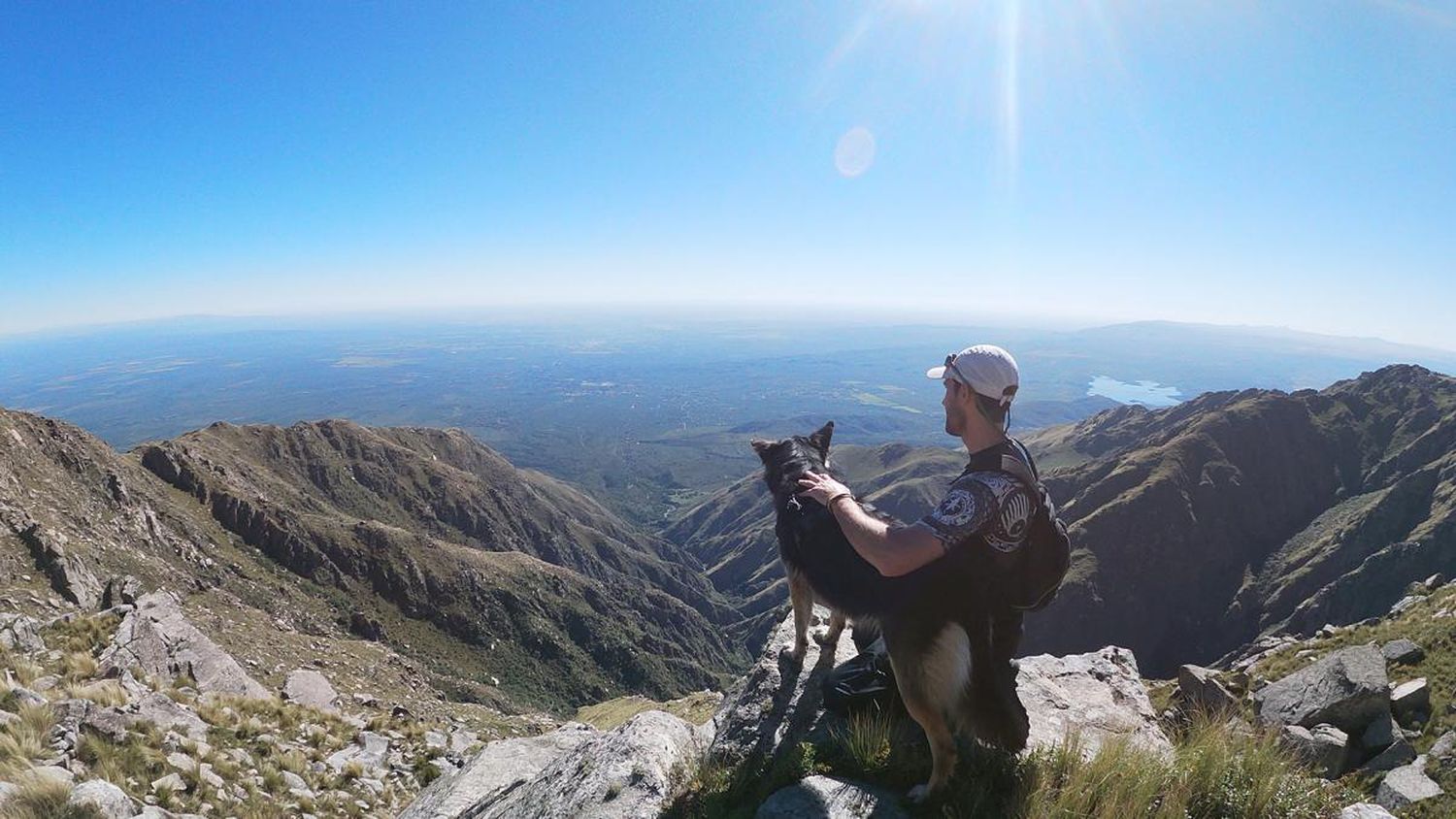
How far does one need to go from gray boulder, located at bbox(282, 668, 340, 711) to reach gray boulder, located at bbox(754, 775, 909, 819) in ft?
69.2

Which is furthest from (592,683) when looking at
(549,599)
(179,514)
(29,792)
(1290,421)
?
(1290,421)

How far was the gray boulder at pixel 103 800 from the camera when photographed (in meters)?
5.56

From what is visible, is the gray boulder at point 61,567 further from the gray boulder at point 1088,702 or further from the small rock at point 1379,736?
the small rock at point 1379,736

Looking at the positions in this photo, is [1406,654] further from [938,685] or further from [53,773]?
[53,773]

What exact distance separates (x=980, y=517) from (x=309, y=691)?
2736cm

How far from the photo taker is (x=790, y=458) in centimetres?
668

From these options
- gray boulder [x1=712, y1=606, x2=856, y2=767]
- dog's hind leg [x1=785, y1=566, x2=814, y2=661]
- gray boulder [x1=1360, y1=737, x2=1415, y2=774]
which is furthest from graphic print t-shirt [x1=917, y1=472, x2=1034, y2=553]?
gray boulder [x1=1360, y1=737, x2=1415, y2=774]

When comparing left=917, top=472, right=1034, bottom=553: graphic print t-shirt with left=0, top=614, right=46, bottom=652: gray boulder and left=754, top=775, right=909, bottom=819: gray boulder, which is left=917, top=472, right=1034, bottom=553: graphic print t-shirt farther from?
left=0, top=614, right=46, bottom=652: gray boulder

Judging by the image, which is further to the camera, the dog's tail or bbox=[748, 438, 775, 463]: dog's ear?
bbox=[748, 438, 775, 463]: dog's ear

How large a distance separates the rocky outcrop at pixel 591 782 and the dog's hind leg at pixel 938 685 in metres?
2.28

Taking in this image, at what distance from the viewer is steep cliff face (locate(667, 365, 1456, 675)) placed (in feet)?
291

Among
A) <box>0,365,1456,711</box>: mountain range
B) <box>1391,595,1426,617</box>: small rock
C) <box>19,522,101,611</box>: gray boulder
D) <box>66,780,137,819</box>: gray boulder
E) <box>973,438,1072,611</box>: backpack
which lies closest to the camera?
<box>973,438,1072,611</box>: backpack

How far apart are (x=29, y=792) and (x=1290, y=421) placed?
188m

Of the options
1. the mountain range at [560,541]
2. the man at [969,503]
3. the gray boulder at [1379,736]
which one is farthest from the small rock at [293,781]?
the mountain range at [560,541]
